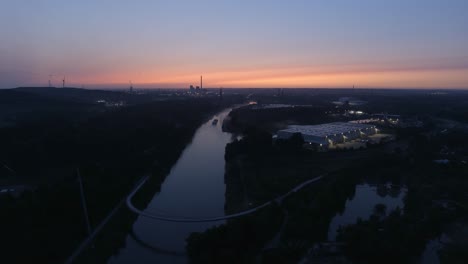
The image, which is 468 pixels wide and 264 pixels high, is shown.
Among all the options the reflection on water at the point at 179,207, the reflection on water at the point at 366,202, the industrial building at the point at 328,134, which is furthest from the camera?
the industrial building at the point at 328,134

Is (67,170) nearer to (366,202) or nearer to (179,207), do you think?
(179,207)

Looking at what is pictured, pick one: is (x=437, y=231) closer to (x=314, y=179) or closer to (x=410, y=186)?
(x=410, y=186)

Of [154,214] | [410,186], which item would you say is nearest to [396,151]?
[410,186]

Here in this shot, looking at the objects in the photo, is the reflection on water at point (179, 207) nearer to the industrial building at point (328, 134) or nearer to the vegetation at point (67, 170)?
the vegetation at point (67, 170)

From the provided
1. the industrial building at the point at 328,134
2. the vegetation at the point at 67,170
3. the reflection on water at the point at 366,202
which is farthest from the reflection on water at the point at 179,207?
the industrial building at the point at 328,134

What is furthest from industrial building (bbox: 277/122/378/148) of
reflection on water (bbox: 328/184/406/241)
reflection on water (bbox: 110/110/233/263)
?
reflection on water (bbox: 328/184/406/241)

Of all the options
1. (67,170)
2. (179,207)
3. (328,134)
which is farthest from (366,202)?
(67,170)

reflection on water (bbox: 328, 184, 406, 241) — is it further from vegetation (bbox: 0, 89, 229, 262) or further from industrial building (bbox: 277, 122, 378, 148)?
industrial building (bbox: 277, 122, 378, 148)
